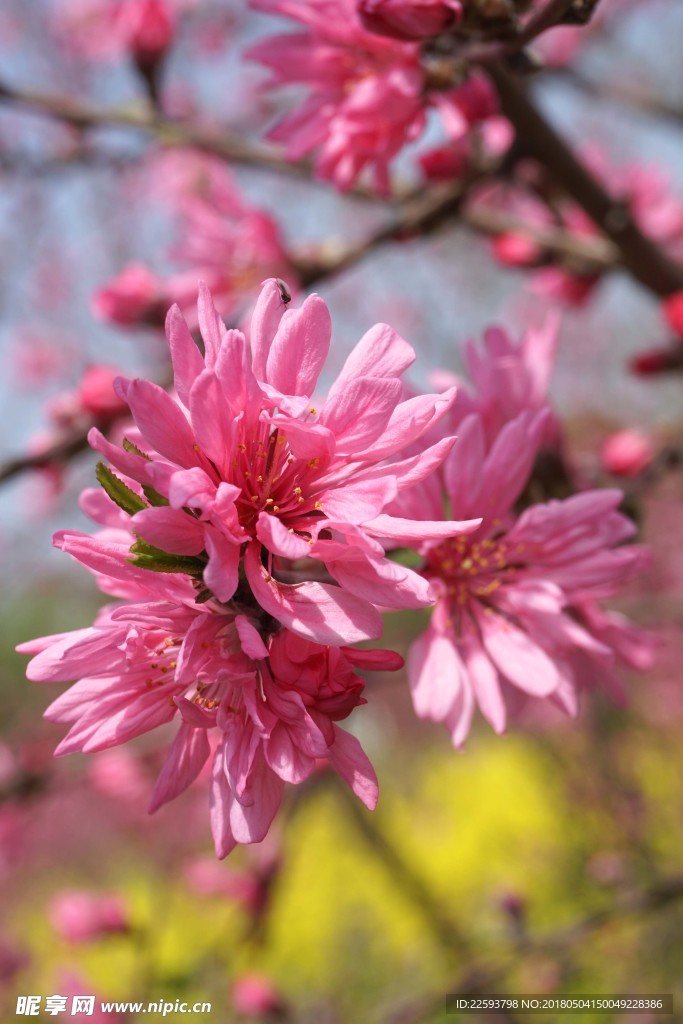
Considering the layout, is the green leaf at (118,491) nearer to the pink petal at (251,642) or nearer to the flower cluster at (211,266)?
the pink petal at (251,642)

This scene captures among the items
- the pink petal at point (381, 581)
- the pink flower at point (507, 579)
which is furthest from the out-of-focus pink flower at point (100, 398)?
the pink petal at point (381, 581)

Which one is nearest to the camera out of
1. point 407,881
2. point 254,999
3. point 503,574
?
point 503,574

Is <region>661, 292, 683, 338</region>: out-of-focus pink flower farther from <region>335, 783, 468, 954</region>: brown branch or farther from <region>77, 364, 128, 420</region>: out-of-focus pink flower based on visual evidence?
<region>335, 783, 468, 954</region>: brown branch

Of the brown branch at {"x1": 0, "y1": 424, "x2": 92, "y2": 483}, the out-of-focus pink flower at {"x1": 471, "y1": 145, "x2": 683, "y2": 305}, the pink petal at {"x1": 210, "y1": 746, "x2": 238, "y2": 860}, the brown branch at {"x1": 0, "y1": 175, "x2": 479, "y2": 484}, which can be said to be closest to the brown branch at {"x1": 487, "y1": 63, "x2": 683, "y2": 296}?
the out-of-focus pink flower at {"x1": 471, "y1": 145, "x2": 683, "y2": 305}

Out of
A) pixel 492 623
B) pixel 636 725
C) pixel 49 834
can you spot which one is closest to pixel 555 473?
pixel 492 623

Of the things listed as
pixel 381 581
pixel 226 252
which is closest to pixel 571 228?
pixel 226 252

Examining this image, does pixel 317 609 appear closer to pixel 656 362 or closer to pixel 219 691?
pixel 219 691
